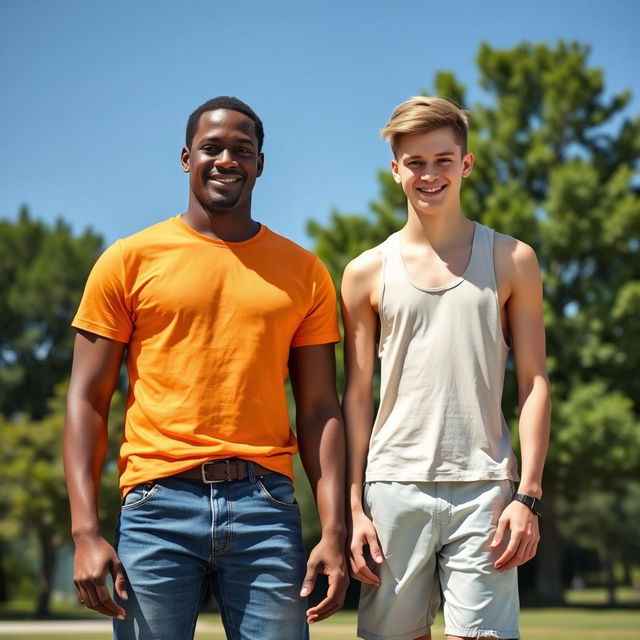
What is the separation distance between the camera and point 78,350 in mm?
3264

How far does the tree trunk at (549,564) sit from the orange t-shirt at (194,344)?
22.8 meters

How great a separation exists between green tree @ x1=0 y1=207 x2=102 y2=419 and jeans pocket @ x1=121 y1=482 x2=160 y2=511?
115 feet

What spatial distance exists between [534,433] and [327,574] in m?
0.93

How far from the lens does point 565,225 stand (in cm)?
2325

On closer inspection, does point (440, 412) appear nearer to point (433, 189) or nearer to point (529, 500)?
point (529, 500)

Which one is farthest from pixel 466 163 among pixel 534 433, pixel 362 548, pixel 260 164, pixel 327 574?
pixel 327 574

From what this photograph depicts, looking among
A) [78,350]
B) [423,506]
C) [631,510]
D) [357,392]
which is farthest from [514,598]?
[631,510]

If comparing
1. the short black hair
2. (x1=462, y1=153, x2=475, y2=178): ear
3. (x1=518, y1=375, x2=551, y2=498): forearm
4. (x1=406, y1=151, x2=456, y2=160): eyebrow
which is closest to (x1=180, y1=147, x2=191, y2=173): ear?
the short black hair

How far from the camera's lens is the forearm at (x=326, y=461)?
3.25 m

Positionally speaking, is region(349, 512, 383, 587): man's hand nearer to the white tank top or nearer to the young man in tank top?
the young man in tank top

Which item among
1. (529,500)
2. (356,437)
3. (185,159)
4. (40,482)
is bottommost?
(40,482)

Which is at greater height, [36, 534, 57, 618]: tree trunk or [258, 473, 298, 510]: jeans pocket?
[258, 473, 298, 510]: jeans pocket

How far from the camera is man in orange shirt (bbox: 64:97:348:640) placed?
3094 millimetres

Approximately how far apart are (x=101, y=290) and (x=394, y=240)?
1.19 m
